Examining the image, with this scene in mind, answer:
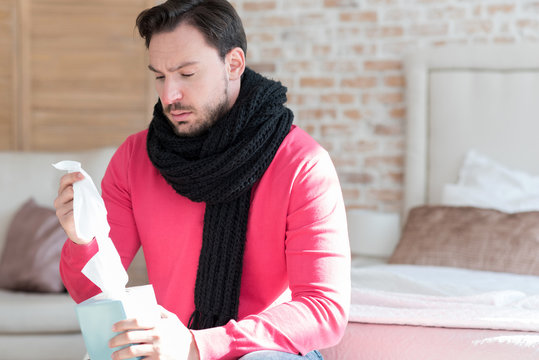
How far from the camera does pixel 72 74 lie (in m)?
4.09

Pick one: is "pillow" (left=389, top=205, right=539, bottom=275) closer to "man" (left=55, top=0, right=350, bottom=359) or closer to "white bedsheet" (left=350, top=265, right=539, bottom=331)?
"white bedsheet" (left=350, top=265, right=539, bottom=331)

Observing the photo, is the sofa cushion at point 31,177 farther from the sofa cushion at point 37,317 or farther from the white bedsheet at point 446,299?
the white bedsheet at point 446,299

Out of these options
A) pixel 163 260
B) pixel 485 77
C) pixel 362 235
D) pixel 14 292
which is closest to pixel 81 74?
pixel 14 292

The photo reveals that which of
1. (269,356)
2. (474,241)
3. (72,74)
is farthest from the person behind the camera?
(72,74)

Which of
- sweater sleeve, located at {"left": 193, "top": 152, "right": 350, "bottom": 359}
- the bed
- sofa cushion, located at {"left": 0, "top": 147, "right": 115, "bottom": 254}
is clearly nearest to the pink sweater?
sweater sleeve, located at {"left": 193, "top": 152, "right": 350, "bottom": 359}

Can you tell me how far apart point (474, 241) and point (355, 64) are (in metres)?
1.38

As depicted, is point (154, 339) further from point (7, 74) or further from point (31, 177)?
point (7, 74)

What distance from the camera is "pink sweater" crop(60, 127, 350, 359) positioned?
135 centimetres

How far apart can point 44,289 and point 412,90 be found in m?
2.09

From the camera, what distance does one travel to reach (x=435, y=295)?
2.12 metres

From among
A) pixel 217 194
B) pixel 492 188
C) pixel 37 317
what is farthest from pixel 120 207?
pixel 492 188

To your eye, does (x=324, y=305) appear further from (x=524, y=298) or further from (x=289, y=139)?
(x=524, y=298)

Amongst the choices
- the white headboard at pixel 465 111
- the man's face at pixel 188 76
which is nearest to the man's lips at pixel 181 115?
the man's face at pixel 188 76

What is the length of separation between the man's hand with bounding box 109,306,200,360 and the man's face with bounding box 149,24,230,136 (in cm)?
61
